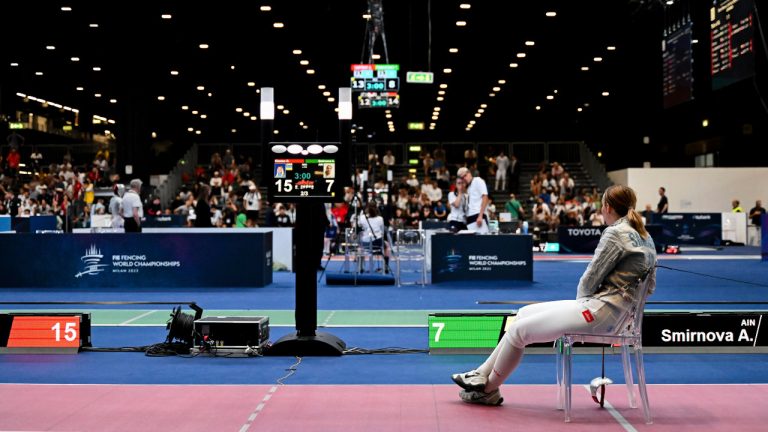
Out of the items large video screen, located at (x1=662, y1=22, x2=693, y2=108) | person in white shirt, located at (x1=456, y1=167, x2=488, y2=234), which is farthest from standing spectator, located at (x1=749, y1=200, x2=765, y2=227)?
person in white shirt, located at (x1=456, y1=167, x2=488, y2=234)

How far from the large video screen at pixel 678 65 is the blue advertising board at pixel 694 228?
404 inches

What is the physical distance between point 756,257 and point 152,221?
679 inches

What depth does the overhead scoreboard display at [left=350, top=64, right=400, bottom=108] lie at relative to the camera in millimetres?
24578

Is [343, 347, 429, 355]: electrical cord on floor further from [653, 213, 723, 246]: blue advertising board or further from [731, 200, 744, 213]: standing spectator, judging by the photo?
[731, 200, 744, 213]: standing spectator

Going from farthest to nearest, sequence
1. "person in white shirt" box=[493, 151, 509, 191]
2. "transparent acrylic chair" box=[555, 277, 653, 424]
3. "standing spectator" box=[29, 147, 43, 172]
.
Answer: "standing spectator" box=[29, 147, 43, 172], "person in white shirt" box=[493, 151, 509, 191], "transparent acrylic chair" box=[555, 277, 653, 424]

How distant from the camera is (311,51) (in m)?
29.5

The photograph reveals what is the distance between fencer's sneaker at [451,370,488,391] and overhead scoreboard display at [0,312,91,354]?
4.23 m

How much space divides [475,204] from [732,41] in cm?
566

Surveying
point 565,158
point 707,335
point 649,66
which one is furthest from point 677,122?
point 707,335

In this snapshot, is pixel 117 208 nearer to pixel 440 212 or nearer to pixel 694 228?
pixel 440 212

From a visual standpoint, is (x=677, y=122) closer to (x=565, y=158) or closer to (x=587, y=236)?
(x=565, y=158)

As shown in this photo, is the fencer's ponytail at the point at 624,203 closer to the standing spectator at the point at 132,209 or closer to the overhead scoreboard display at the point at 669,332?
the overhead scoreboard display at the point at 669,332

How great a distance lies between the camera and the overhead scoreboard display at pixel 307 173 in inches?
318

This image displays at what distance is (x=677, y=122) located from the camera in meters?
41.3
